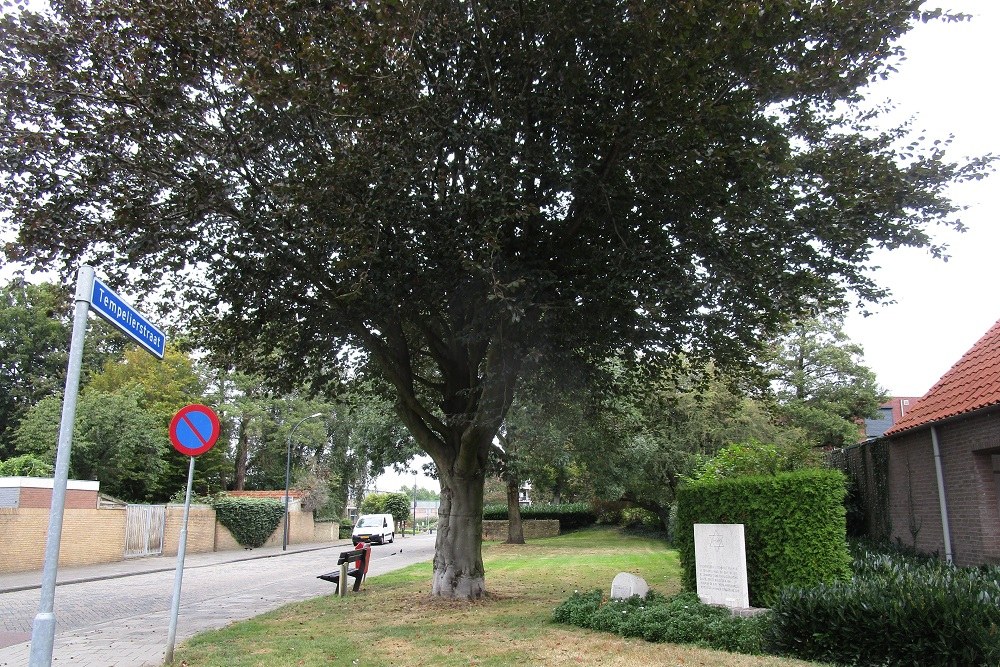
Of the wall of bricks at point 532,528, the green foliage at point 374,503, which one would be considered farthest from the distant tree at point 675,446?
the green foliage at point 374,503

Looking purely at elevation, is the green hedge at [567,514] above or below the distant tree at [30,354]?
below

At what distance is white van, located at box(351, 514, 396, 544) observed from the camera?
4141 cm

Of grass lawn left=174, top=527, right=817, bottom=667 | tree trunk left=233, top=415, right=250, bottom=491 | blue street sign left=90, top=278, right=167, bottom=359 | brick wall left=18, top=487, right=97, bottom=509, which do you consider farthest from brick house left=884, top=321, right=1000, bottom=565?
tree trunk left=233, top=415, right=250, bottom=491

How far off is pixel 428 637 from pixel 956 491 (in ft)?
28.8

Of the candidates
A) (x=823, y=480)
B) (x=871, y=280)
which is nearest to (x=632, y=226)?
(x=871, y=280)

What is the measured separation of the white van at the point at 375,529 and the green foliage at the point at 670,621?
32557 millimetres

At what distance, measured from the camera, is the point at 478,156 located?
9227 mm

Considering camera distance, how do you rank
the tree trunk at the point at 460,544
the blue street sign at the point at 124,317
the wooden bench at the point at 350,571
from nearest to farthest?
the blue street sign at the point at 124,317 < the tree trunk at the point at 460,544 < the wooden bench at the point at 350,571

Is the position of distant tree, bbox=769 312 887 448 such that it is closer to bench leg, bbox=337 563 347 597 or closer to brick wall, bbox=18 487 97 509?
bench leg, bbox=337 563 347 597

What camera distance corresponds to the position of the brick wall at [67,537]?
72.0 feet

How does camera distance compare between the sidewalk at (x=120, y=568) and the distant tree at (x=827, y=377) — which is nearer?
the sidewalk at (x=120, y=568)

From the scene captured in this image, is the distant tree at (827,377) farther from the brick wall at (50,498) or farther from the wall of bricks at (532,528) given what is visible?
the brick wall at (50,498)

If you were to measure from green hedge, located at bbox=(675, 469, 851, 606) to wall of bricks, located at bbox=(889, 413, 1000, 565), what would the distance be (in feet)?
11.1

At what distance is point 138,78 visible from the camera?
9.00 metres
